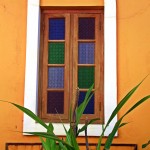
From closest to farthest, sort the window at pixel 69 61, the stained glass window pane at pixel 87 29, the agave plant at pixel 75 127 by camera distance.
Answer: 1. the agave plant at pixel 75 127
2. the window at pixel 69 61
3. the stained glass window pane at pixel 87 29

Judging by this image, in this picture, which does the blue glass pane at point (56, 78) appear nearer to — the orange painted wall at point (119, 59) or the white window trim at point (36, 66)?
the white window trim at point (36, 66)

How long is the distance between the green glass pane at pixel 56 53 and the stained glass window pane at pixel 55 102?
33cm

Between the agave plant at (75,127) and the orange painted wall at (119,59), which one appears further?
the orange painted wall at (119,59)

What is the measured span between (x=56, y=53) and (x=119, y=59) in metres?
0.65

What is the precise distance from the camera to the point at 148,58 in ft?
12.2

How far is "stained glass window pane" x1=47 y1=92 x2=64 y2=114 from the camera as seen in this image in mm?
3797

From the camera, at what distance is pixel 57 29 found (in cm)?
393

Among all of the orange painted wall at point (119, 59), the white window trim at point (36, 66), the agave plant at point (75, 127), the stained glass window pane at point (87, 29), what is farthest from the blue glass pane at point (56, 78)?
the agave plant at point (75, 127)

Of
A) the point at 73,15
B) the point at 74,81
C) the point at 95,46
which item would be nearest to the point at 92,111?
the point at 74,81

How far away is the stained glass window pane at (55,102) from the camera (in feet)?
12.5

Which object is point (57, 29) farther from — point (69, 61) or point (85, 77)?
point (85, 77)

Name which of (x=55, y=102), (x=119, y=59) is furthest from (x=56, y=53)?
(x=119, y=59)

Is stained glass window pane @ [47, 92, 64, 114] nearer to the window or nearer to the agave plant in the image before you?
the window

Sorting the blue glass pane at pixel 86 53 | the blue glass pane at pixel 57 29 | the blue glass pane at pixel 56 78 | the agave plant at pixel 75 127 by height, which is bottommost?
the agave plant at pixel 75 127
